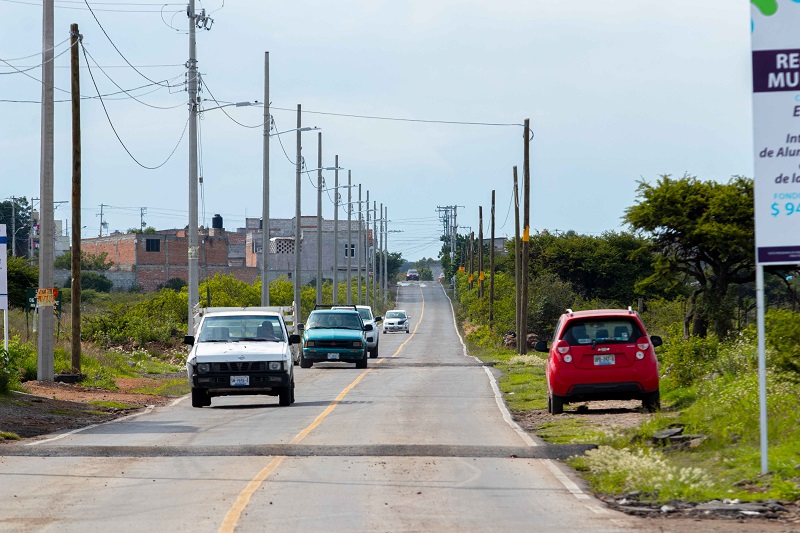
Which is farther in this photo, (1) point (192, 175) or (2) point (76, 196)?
(1) point (192, 175)

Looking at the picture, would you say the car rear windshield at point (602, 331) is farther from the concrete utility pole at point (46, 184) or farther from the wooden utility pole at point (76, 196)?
the wooden utility pole at point (76, 196)

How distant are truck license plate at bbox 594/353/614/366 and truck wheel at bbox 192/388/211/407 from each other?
8.23 meters

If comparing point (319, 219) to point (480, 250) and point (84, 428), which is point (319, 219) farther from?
point (84, 428)

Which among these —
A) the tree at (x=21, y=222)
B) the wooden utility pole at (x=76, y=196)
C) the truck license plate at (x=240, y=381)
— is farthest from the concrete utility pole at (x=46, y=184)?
the tree at (x=21, y=222)

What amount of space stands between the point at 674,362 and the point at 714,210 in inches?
238

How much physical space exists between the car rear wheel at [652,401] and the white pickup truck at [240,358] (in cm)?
713

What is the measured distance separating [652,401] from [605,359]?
3.91 feet

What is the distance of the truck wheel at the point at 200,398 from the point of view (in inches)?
963

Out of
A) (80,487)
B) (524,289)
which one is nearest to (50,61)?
(80,487)

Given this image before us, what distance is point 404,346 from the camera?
217ft

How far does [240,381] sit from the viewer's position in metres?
23.7

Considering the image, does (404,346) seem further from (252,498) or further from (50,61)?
(252,498)

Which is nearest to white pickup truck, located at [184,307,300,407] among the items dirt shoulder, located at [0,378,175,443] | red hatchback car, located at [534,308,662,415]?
dirt shoulder, located at [0,378,175,443]

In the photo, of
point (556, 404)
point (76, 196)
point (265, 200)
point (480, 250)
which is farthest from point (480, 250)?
point (556, 404)
